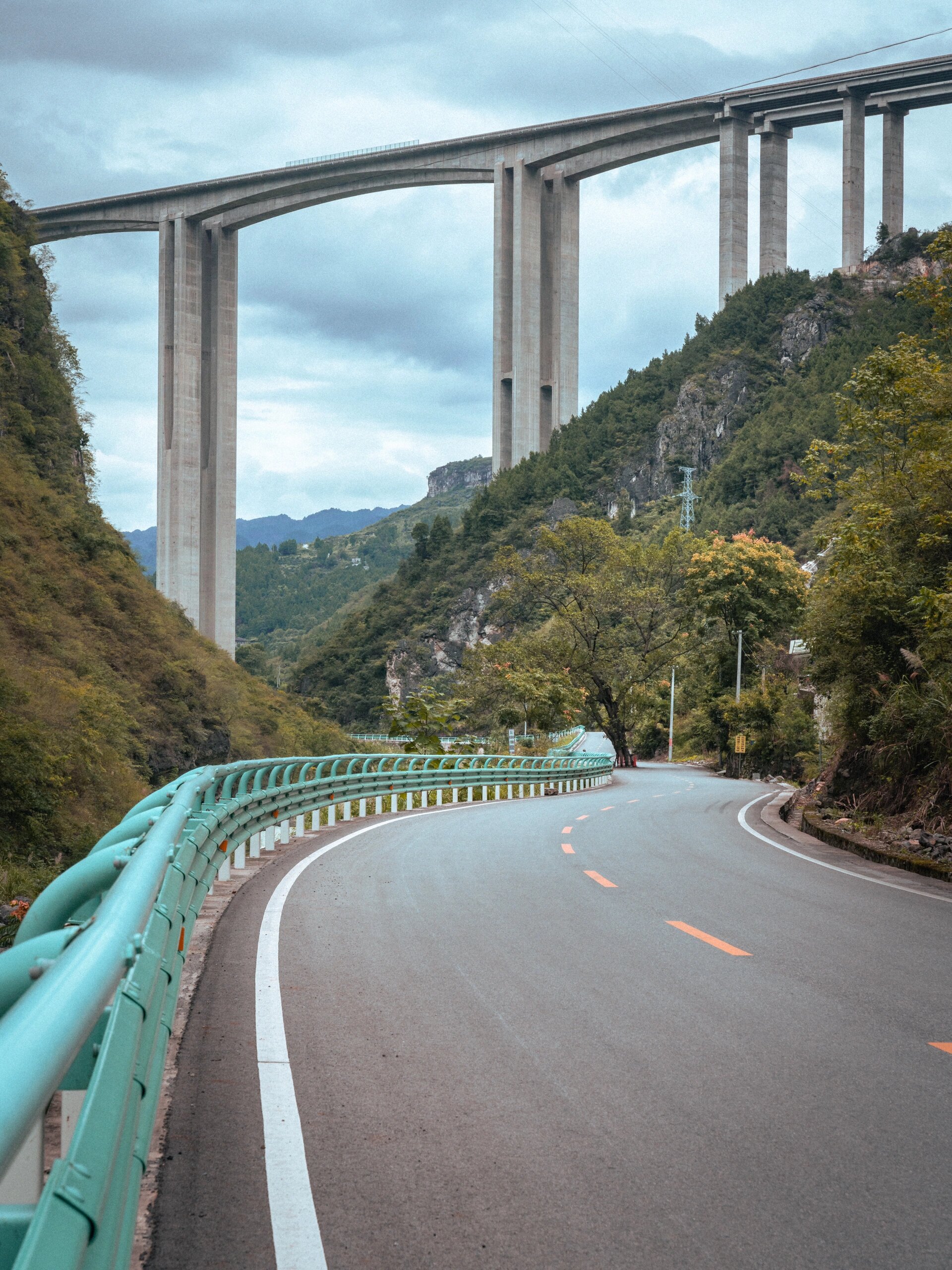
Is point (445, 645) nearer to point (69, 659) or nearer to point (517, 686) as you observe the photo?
point (517, 686)

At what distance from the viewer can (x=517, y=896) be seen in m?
12.1

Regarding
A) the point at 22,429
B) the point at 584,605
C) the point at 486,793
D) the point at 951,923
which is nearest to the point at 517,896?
the point at 951,923

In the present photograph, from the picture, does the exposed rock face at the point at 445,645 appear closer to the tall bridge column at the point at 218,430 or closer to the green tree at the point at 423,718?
the tall bridge column at the point at 218,430

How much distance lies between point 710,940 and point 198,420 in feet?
290

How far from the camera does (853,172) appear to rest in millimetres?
102500

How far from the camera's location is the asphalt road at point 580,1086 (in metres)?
4.21

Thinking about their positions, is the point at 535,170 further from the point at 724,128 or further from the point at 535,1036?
the point at 535,1036

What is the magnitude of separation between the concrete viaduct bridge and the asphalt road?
281 feet

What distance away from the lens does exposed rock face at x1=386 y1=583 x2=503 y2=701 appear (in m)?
128

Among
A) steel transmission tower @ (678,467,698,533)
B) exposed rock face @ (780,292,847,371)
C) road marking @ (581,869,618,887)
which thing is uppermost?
exposed rock face @ (780,292,847,371)

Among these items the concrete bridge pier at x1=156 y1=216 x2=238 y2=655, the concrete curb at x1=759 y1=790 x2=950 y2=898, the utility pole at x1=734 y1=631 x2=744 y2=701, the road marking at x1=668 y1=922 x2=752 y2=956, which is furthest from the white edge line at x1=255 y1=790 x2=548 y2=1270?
the concrete bridge pier at x1=156 y1=216 x2=238 y2=655

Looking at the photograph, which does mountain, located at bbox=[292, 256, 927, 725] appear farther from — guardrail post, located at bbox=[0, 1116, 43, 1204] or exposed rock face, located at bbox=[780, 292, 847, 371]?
guardrail post, located at bbox=[0, 1116, 43, 1204]

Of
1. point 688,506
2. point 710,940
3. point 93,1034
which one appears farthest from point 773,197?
point 93,1034

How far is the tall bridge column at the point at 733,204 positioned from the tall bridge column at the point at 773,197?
116 inches
